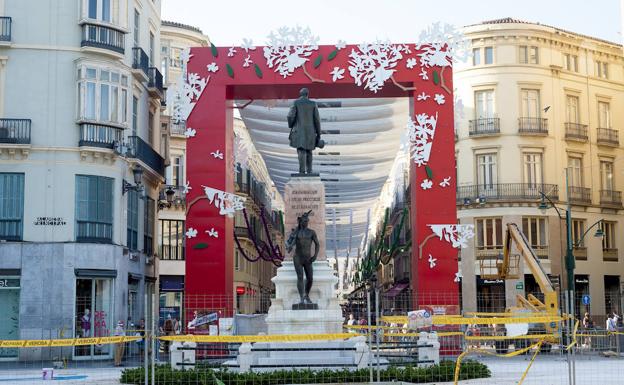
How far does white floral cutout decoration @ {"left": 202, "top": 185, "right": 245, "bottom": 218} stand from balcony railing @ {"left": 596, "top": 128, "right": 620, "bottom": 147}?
26.1 metres

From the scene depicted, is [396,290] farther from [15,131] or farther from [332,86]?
[15,131]

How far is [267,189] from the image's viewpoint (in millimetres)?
67938

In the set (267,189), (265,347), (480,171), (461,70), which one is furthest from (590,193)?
(265,347)

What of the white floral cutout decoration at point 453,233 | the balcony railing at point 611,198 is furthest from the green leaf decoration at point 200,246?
the balcony railing at point 611,198

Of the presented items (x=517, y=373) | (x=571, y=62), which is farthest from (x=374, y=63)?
(x=571, y=62)

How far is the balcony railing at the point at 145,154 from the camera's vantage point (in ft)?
120

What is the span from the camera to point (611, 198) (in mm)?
52938

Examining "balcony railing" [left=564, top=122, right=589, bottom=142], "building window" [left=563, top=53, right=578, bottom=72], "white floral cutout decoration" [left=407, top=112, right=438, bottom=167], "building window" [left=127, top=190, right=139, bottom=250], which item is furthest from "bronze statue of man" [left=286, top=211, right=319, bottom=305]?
"building window" [left=563, top=53, right=578, bottom=72]

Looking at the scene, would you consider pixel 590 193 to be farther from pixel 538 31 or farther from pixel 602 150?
pixel 538 31

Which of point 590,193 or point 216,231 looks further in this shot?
point 590,193

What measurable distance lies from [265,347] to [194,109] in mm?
13372

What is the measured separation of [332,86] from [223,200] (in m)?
5.50

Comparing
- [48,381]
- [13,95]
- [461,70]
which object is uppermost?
[461,70]

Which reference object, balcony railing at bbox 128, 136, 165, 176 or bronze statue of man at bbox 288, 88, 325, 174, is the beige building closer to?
balcony railing at bbox 128, 136, 165, 176
